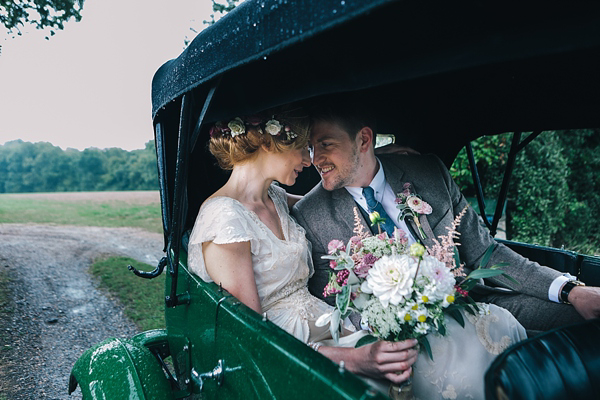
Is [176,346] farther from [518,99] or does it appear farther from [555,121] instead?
[555,121]

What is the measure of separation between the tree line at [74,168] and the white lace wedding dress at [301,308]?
26495mm

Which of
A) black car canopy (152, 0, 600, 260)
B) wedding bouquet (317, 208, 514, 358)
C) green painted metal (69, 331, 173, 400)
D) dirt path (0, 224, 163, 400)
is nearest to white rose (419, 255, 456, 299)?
wedding bouquet (317, 208, 514, 358)

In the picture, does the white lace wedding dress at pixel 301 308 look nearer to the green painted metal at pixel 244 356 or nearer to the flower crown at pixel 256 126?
the green painted metal at pixel 244 356

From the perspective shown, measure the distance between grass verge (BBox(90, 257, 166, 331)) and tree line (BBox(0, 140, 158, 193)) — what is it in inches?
794

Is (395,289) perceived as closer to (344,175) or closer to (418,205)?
(418,205)

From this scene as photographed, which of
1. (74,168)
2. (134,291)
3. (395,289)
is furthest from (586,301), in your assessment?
(74,168)

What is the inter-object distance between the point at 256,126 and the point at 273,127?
0.10 metres

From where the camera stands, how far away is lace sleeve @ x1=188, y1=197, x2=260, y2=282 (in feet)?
5.87

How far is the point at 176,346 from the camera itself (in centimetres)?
223

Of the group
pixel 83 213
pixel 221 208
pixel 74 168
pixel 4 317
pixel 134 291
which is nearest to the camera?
pixel 221 208

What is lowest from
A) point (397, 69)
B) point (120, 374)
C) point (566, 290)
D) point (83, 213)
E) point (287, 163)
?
point (83, 213)

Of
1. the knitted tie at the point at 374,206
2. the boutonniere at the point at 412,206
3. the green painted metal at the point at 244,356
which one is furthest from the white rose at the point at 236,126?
the boutonniere at the point at 412,206

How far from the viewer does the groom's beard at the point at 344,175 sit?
7.91 ft

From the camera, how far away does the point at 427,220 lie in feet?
7.92
